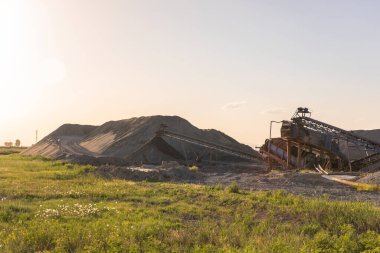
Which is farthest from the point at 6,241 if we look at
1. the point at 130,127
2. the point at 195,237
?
the point at 130,127

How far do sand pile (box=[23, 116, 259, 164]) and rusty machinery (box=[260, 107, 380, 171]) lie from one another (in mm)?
9969

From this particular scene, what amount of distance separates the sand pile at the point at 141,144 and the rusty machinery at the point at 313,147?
997cm

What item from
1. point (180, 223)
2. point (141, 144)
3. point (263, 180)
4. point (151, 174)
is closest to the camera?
point (180, 223)

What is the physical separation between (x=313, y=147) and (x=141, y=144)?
63.5 ft

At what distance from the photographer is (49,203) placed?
14.7m

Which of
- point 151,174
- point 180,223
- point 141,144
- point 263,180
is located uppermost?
point 141,144

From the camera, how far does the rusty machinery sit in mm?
33969

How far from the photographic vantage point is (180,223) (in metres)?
11.3

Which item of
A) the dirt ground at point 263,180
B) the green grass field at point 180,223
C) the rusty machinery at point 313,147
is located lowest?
the green grass field at point 180,223

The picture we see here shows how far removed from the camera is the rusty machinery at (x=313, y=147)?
3397 centimetres

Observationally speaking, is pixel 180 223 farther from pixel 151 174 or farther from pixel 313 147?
pixel 313 147

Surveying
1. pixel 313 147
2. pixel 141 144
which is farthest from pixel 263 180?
pixel 141 144

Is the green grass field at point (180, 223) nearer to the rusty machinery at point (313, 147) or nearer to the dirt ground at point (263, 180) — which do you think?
the dirt ground at point (263, 180)

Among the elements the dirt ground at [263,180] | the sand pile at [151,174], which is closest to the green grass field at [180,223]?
the dirt ground at [263,180]
